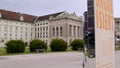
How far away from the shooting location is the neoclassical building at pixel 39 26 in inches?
3209

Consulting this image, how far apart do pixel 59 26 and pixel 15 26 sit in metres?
17.9

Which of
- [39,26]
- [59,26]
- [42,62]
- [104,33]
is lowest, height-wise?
[42,62]

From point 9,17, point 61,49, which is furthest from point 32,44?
point 9,17

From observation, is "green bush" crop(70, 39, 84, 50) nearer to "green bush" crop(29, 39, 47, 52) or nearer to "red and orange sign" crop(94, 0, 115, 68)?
"green bush" crop(29, 39, 47, 52)

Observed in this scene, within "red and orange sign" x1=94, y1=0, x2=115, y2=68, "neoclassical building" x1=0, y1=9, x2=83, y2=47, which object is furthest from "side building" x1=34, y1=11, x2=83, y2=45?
"red and orange sign" x1=94, y1=0, x2=115, y2=68

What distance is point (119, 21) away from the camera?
79.6 meters

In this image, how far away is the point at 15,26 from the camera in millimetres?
85188

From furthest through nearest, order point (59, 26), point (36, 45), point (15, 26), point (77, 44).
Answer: point (15, 26) < point (59, 26) < point (77, 44) < point (36, 45)

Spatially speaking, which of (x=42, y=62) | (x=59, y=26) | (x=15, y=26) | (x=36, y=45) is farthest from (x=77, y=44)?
(x=15, y=26)

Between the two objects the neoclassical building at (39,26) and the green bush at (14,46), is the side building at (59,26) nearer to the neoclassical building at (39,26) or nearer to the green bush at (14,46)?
the neoclassical building at (39,26)

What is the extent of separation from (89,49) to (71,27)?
8399 centimetres

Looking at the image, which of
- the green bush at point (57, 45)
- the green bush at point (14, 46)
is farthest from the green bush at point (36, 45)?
the green bush at point (57, 45)

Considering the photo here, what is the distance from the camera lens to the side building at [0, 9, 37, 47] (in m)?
79.9

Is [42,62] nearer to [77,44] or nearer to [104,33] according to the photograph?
[104,33]
